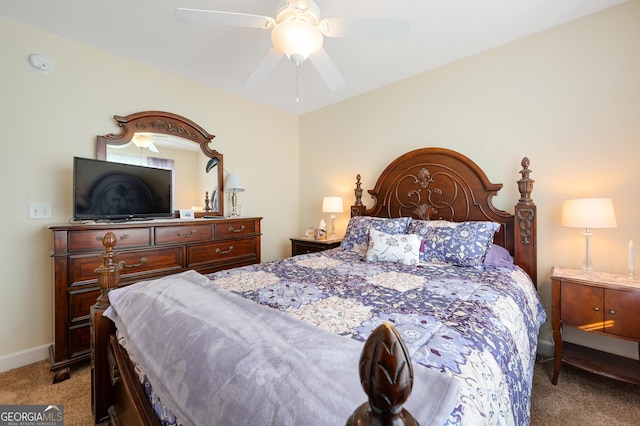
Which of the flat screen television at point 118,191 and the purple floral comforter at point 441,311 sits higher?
the flat screen television at point 118,191

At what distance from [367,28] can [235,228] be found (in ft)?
7.17

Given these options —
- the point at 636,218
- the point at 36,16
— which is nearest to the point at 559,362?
the point at 636,218

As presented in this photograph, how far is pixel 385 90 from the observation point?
3.20 m

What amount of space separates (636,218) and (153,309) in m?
3.05

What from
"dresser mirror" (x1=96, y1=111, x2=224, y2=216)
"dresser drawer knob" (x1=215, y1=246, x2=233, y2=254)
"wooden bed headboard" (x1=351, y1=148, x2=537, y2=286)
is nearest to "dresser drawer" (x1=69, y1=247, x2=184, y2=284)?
"dresser drawer knob" (x1=215, y1=246, x2=233, y2=254)

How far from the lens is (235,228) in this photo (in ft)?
9.56

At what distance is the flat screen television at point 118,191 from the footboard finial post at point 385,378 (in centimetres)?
256

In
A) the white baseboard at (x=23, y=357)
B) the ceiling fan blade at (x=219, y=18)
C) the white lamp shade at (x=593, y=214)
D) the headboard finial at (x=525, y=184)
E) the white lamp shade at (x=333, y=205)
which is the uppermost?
the ceiling fan blade at (x=219, y=18)

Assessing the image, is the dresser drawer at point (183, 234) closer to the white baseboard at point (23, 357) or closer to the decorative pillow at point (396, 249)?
the white baseboard at point (23, 357)

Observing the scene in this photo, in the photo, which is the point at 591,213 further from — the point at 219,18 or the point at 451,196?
the point at 219,18

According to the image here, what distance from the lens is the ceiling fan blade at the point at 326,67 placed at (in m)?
1.83

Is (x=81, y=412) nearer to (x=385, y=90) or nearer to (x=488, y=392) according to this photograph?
(x=488, y=392)

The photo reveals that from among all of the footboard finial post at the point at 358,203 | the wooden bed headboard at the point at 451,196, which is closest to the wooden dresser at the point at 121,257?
the footboard finial post at the point at 358,203

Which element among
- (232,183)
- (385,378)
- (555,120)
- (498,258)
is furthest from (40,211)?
(555,120)
